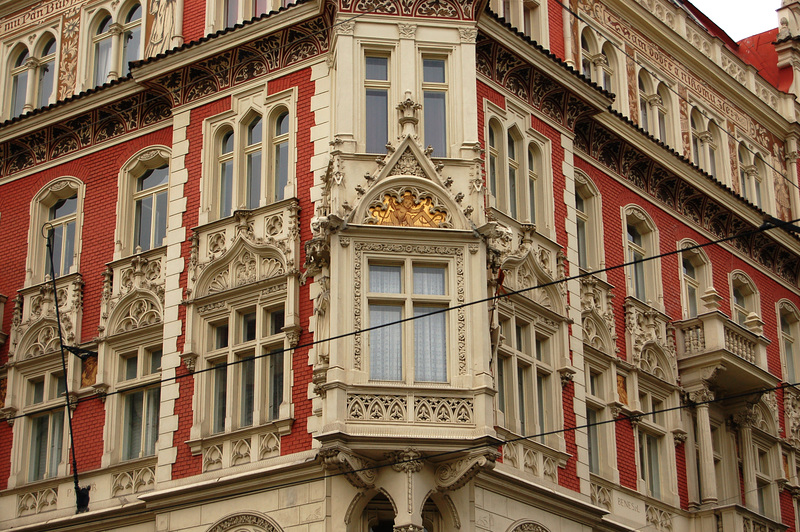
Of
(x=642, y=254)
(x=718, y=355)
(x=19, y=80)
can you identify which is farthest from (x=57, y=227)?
(x=718, y=355)

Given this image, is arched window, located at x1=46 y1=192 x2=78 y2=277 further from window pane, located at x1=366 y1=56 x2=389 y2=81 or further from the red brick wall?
window pane, located at x1=366 y1=56 x2=389 y2=81

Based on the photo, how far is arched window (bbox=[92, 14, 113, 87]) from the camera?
3884 cm

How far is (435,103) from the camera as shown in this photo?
32531 mm

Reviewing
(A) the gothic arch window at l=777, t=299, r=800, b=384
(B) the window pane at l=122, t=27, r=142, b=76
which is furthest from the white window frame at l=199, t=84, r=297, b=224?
(A) the gothic arch window at l=777, t=299, r=800, b=384

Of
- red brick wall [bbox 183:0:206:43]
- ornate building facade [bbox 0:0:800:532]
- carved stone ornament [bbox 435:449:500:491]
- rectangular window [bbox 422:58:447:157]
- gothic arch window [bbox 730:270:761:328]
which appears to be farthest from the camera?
gothic arch window [bbox 730:270:761:328]

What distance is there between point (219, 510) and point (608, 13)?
18.9 meters

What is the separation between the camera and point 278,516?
30.0 metres

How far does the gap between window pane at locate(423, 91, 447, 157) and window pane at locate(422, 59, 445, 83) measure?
381 mm

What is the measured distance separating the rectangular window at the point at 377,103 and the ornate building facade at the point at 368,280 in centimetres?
6

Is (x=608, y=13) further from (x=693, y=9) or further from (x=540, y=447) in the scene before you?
(x=540, y=447)

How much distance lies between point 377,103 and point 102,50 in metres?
10.3

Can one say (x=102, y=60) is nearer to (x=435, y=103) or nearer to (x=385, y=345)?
(x=435, y=103)

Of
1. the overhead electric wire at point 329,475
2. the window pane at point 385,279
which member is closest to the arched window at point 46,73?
the overhead electric wire at point 329,475

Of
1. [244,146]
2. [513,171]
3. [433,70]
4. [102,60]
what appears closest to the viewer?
[433,70]
